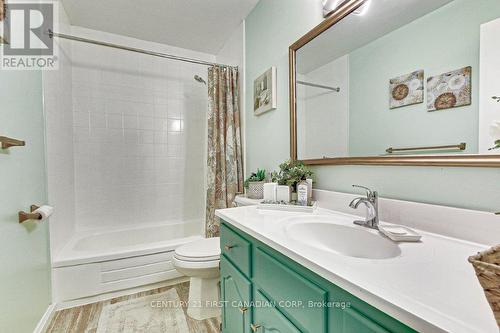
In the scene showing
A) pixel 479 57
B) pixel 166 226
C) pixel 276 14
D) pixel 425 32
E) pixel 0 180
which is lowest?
pixel 166 226

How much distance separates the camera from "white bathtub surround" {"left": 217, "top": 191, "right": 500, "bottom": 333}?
0.37 m

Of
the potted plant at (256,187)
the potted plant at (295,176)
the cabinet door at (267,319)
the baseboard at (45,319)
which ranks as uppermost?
the potted plant at (295,176)

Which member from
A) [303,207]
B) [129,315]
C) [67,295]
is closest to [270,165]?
[303,207]

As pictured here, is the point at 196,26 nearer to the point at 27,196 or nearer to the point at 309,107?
the point at 309,107

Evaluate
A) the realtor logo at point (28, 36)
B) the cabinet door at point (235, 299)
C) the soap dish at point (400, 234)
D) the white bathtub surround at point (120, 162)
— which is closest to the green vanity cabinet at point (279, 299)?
the cabinet door at point (235, 299)

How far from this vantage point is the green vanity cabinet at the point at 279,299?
48 cm

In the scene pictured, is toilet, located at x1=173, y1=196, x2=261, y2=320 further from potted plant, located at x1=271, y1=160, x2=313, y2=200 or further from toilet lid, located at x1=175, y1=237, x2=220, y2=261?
potted plant, located at x1=271, y1=160, x2=313, y2=200

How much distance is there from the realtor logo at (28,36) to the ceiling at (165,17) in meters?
0.34

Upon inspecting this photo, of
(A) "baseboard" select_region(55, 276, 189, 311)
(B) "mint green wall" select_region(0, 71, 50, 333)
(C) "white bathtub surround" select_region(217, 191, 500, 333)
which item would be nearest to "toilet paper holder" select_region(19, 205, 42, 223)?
(B) "mint green wall" select_region(0, 71, 50, 333)

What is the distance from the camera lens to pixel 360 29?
107 centimetres

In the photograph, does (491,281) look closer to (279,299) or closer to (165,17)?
(279,299)

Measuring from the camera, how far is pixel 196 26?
2.21 meters

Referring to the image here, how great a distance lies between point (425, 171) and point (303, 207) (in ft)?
1.69

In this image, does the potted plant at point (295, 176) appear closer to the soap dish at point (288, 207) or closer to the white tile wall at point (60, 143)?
the soap dish at point (288, 207)
